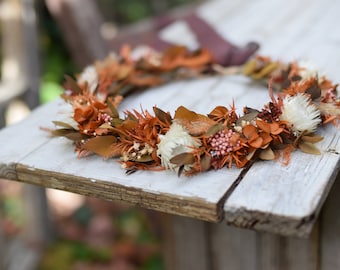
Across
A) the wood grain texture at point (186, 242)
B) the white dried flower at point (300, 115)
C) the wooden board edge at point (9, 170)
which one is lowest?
the wood grain texture at point (186, 242)

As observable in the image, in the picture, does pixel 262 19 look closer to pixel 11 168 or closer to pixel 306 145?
pixel 306 145

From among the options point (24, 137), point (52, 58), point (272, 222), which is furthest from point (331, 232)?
point (52, 58)

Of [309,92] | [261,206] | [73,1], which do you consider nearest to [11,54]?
[73,1]

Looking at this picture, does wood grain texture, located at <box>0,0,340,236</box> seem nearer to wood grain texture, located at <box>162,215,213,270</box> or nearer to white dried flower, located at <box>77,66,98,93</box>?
white dried flower, located at <box>77,66,98,93</box>

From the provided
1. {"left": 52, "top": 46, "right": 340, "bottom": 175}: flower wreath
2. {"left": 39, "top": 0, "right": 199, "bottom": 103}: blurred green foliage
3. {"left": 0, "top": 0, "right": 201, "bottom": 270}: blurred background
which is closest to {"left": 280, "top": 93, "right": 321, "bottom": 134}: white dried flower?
{"left": 52, "top": 46, "right": 340, "bottom": 175}: flower wreath

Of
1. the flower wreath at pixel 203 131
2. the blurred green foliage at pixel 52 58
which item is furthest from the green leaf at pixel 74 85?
the blurred green foliage at pixel 52 58

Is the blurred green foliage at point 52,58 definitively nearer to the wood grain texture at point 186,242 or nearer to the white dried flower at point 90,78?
the wood grain texture at point 186,242
